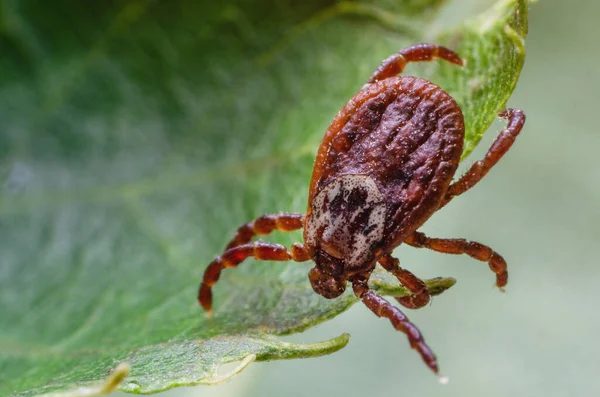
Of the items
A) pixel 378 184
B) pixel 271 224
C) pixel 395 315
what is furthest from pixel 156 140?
pixel 395 315

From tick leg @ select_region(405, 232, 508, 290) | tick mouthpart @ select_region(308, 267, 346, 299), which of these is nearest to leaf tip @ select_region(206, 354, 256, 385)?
tick mouthpart @ select_region(308, 267, 346, 299)

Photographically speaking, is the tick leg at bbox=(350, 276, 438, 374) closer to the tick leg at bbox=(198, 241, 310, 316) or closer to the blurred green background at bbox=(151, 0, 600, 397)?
the tick leg at bbox=(198, 241, 310, 316)

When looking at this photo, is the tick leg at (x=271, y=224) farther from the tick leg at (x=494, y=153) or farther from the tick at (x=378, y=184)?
the tick leg at (x=494, y=153)

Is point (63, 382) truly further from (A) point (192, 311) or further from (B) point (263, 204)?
(B) point (263, 204)

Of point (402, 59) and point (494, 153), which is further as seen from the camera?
point (402, 59)

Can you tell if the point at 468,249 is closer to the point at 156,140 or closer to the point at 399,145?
the point at 399,145
